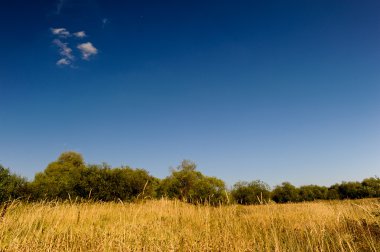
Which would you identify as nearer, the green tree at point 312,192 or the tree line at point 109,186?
the tree line at point 109,186

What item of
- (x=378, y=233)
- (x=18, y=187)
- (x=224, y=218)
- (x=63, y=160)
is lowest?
(x=378, y=233)

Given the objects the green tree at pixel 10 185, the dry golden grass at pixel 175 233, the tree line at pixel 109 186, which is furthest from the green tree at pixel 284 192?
the green tree at pixel 10 185

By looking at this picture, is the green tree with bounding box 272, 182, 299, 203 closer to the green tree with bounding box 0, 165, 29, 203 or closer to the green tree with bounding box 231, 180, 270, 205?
the green tree with bounding box 231, 180, 270, 205

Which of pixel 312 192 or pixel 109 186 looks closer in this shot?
pixel 109 186

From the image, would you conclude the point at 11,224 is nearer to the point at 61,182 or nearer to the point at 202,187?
the point at 61,182

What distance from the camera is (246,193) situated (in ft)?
89.8

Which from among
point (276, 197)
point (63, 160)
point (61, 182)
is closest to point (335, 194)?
point (276, 197)

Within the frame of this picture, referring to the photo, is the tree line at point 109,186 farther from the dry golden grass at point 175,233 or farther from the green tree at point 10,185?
the dry golden grass at point 175,233

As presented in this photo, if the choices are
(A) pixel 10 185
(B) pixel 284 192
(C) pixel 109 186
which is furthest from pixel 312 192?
(A) pixel 10 185

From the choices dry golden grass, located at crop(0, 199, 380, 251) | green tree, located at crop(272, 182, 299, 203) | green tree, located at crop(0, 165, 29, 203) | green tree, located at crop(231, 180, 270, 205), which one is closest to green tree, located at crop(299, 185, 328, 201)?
green tree, located at crop(272, 182, 299, 203)

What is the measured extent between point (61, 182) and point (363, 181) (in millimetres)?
39837

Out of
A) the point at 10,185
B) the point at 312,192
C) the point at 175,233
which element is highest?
the point at 312,192

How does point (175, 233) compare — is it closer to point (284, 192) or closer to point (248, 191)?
point (248, 191)

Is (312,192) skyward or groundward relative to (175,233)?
skyward
